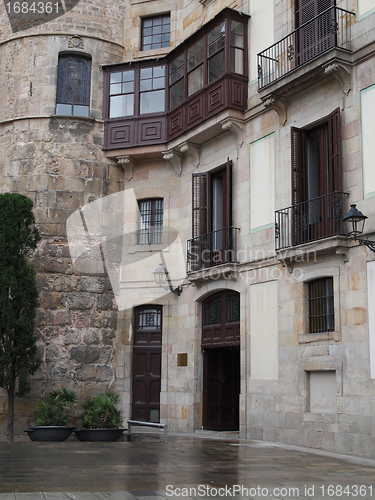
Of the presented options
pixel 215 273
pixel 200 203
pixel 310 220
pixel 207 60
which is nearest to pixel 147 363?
pixel 215 273

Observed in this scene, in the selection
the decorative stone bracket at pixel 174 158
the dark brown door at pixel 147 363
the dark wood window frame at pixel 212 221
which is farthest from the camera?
the decorative stone bracket at pixel 174 158

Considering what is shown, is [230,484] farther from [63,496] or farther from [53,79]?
[53,79]

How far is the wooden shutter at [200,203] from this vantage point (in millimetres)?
18219

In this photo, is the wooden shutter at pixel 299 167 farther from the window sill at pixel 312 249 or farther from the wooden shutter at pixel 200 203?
the wooden shutter at pixel 200 203

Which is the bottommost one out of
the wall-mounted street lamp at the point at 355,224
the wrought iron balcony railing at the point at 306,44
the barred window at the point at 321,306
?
the barred window at the point at 321,306

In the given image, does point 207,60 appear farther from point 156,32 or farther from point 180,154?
point 156,32

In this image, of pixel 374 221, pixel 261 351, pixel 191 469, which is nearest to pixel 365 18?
pixel 374 221

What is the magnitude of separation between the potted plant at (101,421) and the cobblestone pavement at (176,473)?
7.40 feet

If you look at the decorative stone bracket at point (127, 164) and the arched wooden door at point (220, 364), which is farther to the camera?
the decorative stone bracket at point (127, 164)

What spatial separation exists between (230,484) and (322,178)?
7.89 meters

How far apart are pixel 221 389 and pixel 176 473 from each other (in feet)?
28.2

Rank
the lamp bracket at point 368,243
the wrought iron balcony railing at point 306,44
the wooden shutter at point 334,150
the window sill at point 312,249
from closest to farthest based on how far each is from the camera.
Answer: the lamp bracket at point 368,243
the window sill at point 312,249
the wooden shutter at point 334,150
the wrought iron balcony railing at point 306,44

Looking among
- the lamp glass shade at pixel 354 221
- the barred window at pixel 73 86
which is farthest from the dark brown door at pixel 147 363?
the lamp glass shade at pixel 354 221

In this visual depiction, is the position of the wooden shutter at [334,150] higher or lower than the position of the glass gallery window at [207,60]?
lower
